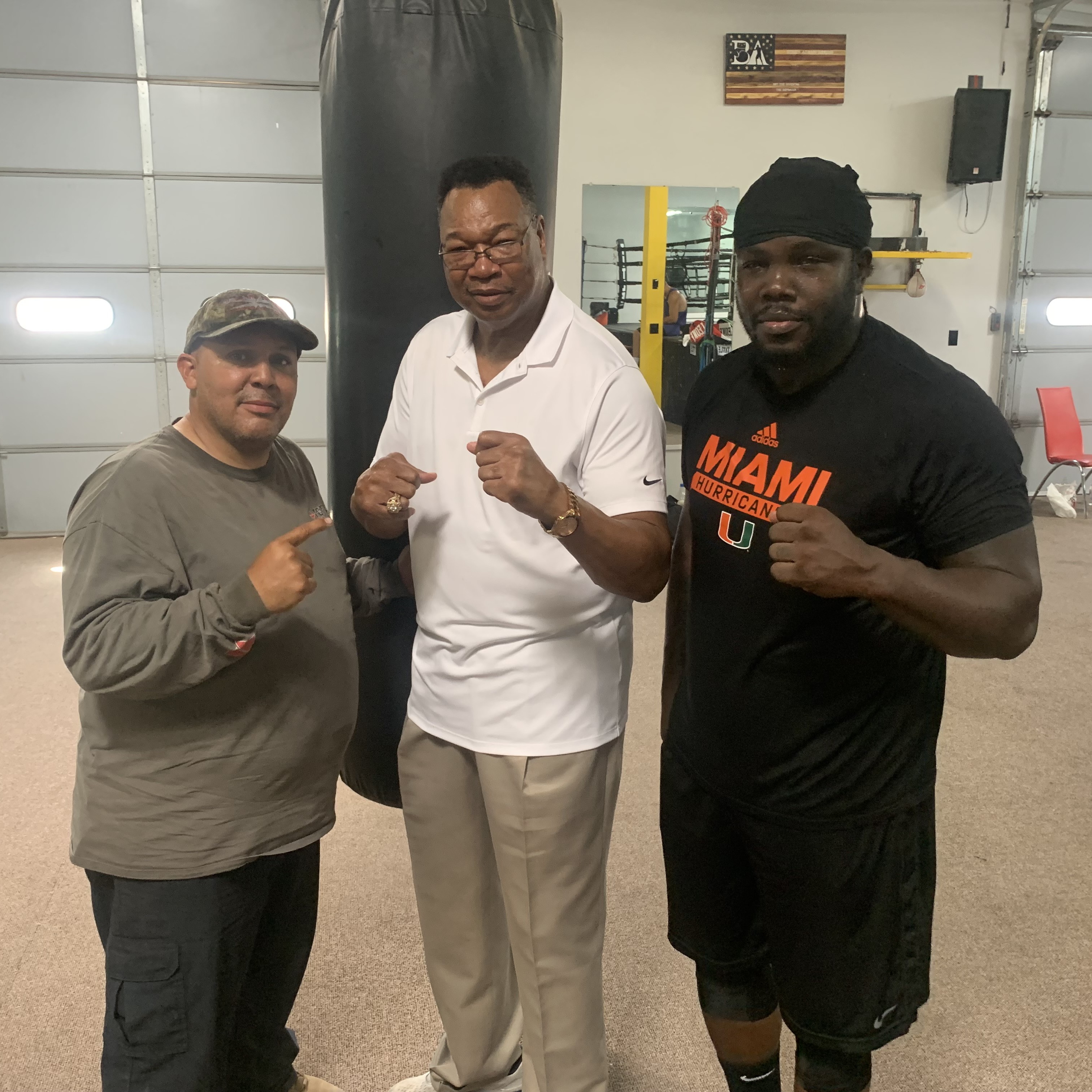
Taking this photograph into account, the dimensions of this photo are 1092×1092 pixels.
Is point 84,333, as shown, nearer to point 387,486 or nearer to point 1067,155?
point 387,486

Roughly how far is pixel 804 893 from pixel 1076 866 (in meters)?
1.63

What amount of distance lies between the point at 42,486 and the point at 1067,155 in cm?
719

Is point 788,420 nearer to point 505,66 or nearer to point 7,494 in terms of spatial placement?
point 505,66

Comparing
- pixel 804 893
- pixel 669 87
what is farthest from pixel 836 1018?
pixel 669 87

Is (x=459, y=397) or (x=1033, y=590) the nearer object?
(x=1033, y=590)

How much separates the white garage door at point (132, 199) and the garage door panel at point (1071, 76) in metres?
4.84

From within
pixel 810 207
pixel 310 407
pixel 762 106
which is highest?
pixel 762 106

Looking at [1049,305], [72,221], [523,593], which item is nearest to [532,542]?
[523,593]

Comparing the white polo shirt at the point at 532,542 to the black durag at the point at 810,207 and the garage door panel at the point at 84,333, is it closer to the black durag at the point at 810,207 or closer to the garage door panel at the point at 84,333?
the black durag at the point at 810,207

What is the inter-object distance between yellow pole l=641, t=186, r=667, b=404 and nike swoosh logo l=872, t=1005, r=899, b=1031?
472 centimetres

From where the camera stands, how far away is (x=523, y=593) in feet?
4.05

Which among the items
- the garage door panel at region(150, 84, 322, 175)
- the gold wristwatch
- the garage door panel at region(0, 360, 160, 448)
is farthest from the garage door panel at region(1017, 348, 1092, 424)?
the gold wristwatch

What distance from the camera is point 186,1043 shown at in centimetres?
119

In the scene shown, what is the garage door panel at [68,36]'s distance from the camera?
17.0 feet
